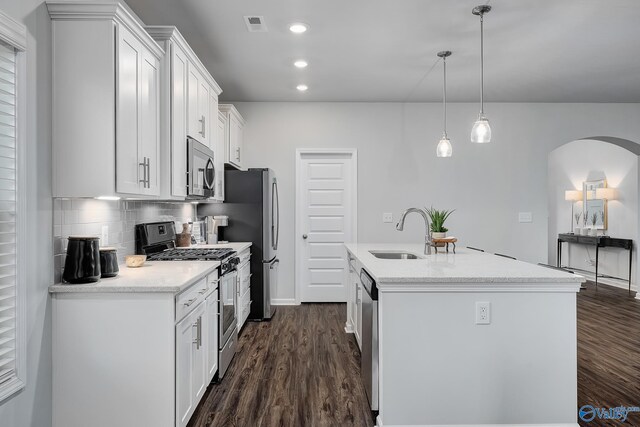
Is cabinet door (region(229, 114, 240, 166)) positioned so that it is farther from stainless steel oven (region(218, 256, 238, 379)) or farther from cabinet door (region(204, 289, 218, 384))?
cabinet door (region(204, 289, 218, 384))

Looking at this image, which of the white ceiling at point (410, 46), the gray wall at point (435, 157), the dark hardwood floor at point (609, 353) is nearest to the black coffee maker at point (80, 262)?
the white ceiling at point (410, 46)

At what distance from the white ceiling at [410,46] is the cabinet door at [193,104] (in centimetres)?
37

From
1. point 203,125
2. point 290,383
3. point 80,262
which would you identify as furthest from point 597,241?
point 80,262

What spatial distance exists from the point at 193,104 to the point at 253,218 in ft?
5.29

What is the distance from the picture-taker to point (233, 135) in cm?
480

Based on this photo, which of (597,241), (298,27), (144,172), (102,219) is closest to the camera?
(144,172)

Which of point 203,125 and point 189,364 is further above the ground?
point 203,125

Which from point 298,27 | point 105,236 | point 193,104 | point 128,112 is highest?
point 298,27

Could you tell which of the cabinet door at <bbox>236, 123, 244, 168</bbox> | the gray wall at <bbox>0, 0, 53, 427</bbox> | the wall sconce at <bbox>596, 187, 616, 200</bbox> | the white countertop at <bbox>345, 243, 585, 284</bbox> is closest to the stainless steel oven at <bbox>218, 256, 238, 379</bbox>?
the white countertop at <bbox>345, 243, 585, 284</bbox>

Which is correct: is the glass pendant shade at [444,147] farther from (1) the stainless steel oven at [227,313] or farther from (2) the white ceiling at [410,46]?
(1) the stainless steel oven at [227,313]

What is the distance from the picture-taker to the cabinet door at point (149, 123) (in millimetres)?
2430

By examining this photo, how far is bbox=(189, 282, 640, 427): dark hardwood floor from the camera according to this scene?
2479mm

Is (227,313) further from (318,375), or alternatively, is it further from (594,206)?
(594,206)

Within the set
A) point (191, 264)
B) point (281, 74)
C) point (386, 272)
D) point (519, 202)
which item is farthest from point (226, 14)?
point (519, 202)
